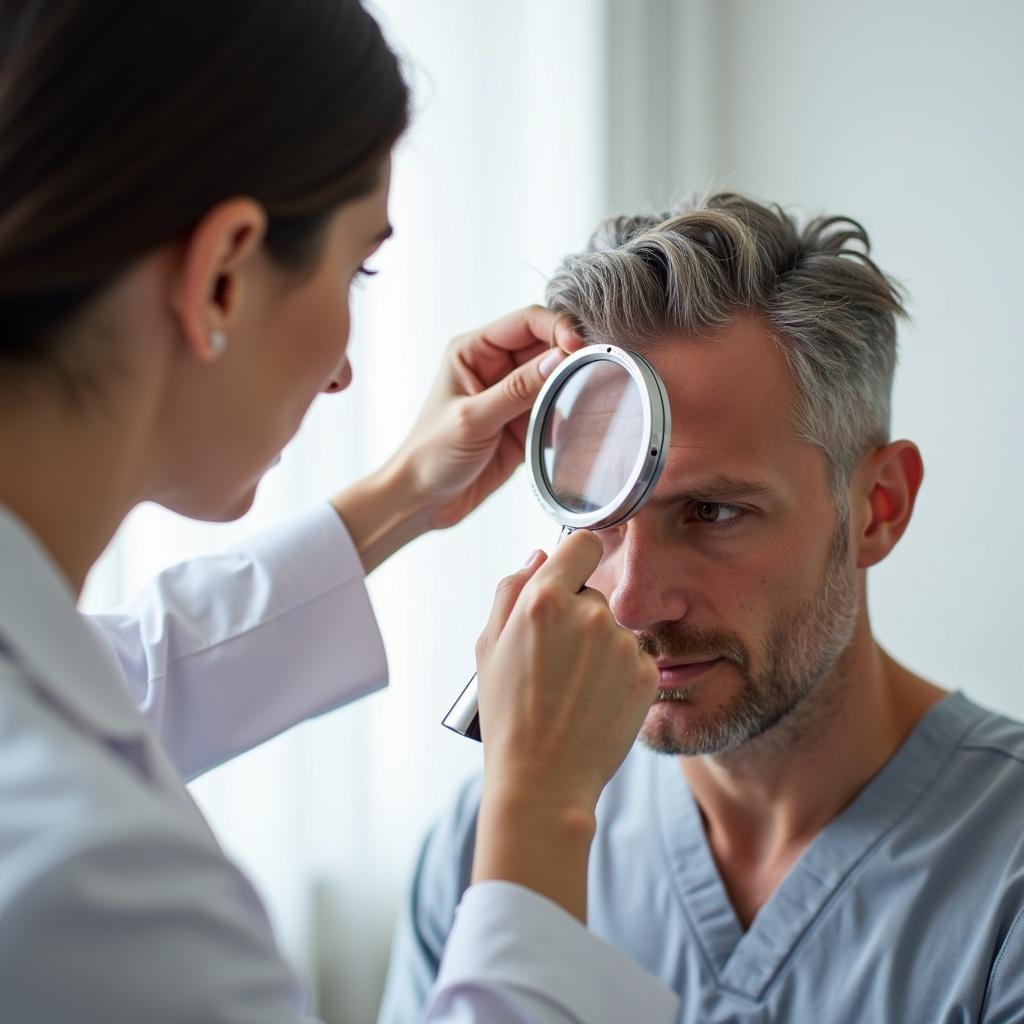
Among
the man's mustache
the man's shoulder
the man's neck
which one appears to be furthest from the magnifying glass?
the man's shoulder

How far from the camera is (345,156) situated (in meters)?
0.84

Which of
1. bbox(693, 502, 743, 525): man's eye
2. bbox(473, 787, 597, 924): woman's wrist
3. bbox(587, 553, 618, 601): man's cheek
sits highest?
bbox(693, 502, 743, 525): man's eye

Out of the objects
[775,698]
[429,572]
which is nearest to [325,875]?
[429,572]

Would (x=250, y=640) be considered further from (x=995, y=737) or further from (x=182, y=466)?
(x=995, y=737)

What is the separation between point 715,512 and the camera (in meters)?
1.36

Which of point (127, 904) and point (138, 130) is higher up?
point (138, 130)

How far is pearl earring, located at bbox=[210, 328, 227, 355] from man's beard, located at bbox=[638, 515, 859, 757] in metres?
0.68

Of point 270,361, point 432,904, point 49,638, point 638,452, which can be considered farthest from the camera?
point 432,904

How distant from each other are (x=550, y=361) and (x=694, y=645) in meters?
0.37

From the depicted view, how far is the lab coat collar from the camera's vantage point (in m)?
0.74

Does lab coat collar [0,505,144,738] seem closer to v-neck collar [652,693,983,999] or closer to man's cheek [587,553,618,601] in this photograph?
man's cheek [587,553,618,601]

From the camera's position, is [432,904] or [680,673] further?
[432,904]

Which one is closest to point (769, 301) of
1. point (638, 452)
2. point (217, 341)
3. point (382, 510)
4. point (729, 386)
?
point (729, 386)

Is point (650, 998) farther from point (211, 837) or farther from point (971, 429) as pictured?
point (971, 429)
